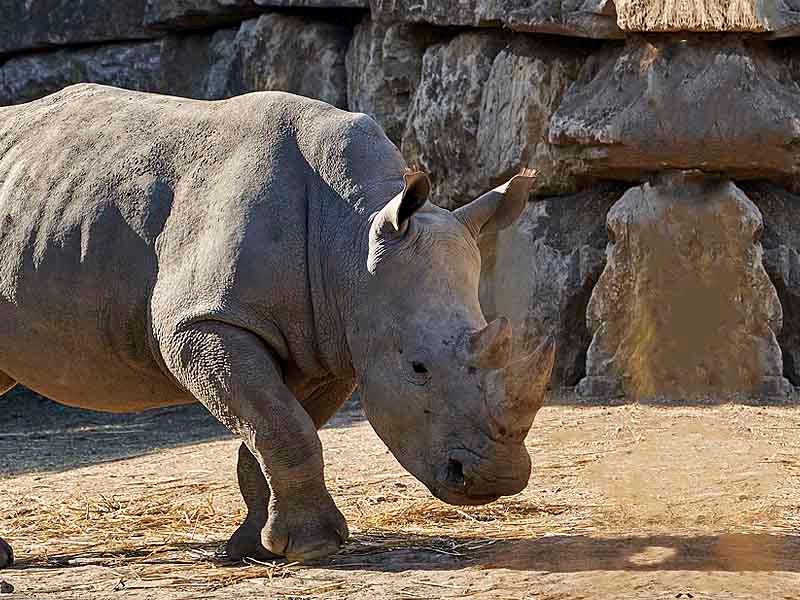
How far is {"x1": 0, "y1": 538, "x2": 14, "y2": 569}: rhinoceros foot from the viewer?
17.5ft

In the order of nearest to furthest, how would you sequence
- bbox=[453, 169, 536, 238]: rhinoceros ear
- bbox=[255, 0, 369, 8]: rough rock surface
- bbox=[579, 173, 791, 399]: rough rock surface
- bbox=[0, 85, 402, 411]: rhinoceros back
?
bbox=[0, 85, 402, 411]: rhinoceros back → bbox=[453, 169, 536, 238]: rhinoceros ear → bbox=[579, 173, 791, 399]: rough rock surface → bbox=[255, 0, 369, 8]: rough rock surface

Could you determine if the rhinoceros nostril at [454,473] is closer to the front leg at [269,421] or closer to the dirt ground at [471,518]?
the dirt ground at [471,518]

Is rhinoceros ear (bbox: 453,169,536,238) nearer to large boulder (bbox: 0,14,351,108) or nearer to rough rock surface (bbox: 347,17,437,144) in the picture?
rough rock surface (bbox: 347,17,437,144)

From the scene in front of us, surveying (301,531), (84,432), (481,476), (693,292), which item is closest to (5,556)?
(301,531)

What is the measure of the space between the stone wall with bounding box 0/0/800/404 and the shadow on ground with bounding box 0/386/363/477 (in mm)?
1579

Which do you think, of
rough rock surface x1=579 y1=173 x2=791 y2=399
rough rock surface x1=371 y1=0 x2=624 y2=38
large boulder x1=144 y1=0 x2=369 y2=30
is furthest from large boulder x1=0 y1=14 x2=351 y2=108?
rough rock surface x1=579 y1=173 x2=791 y2=399

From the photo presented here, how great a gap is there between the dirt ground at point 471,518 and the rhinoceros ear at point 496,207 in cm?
114

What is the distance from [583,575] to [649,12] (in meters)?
4.63

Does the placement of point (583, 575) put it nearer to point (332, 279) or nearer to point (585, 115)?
point (332, 279)

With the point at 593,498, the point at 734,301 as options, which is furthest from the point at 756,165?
the point at 593,498

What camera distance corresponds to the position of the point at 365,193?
5141 mm

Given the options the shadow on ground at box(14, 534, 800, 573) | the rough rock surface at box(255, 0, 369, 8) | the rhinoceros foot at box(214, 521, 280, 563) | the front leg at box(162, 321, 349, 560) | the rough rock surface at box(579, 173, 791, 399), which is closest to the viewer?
the shadow on ground at box(14, 534, 800, 573)

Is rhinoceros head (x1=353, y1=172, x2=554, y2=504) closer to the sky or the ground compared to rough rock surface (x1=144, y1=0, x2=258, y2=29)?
closer to the ground

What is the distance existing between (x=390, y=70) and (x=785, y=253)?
2936 mm
